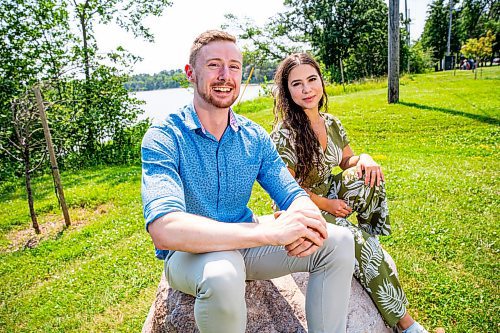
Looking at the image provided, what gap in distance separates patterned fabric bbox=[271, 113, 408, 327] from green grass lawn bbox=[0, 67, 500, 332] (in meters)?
0.70

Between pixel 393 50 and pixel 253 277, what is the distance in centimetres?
1152

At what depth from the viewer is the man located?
169cm

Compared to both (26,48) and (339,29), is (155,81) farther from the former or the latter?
(339,29)

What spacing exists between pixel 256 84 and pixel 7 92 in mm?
11461

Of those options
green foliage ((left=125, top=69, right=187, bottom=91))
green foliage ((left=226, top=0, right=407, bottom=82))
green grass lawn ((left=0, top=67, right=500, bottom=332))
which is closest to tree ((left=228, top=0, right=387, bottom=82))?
green foliage ((left=226, top=0, right=407, bottom=82))

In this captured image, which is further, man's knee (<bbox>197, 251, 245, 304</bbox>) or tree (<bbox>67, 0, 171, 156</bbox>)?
tree (<bbox>67, 0, 171, 156</bbox>)

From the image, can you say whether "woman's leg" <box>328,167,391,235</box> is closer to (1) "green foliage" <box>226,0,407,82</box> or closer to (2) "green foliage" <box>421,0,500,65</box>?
(1) "green foliage" <box>226,0,407,82</box>

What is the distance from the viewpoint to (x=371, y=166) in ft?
9.21

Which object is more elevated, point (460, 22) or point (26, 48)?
point (460, 22)

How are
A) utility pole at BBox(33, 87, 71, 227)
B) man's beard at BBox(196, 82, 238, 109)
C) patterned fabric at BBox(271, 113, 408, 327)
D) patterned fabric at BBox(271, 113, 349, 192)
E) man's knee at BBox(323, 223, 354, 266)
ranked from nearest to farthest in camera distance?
man's knee at BBox(323, 223, 354, 266) → man's beard at BBox(196, 82, 238, 109) → patterned fabric at BBox(271, 113, 408, 327) → patterned fabric at BBox(271, 113, 349, 192) → utility pole at BBox(33, 87, 71, 227)

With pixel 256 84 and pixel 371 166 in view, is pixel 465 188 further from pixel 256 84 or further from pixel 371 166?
pixel 256 84

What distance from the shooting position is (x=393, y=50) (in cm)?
1174

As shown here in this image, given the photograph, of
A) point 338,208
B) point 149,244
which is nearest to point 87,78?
point 149,244

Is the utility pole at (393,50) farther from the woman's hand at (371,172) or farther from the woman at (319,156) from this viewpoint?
the woman's hand at (371,172)
